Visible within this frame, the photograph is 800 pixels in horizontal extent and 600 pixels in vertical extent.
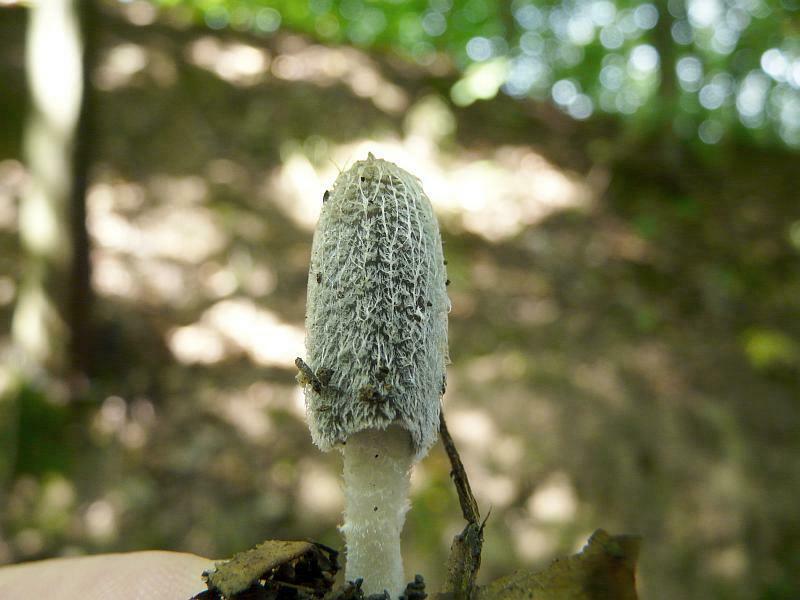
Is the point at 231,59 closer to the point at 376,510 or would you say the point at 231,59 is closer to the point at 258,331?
the point at 258,331

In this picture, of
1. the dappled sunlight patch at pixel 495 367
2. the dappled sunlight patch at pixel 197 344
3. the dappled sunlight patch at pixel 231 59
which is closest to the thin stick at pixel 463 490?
the dappled sunlight patch at pixel 495 367

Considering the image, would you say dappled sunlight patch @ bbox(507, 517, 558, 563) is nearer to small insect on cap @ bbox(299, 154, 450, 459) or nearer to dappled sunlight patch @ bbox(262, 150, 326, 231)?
small insect on cap @ bbox(299, 154, 450, 459)

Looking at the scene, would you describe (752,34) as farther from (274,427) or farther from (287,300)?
(274,427)

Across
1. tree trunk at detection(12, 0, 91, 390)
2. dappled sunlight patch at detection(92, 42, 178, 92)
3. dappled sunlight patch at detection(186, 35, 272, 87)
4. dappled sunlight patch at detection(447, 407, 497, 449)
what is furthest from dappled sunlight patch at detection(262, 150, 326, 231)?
dappled sunlight patch at detection(447, 407, 497, 449)

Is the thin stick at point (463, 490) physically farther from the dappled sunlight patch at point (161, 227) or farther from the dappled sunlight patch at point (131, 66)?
Result: the dappled sunlight patch at point (131, 66)

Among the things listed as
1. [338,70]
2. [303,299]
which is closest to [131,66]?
[338,70]

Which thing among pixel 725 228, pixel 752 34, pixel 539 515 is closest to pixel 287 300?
pixel 539 515
